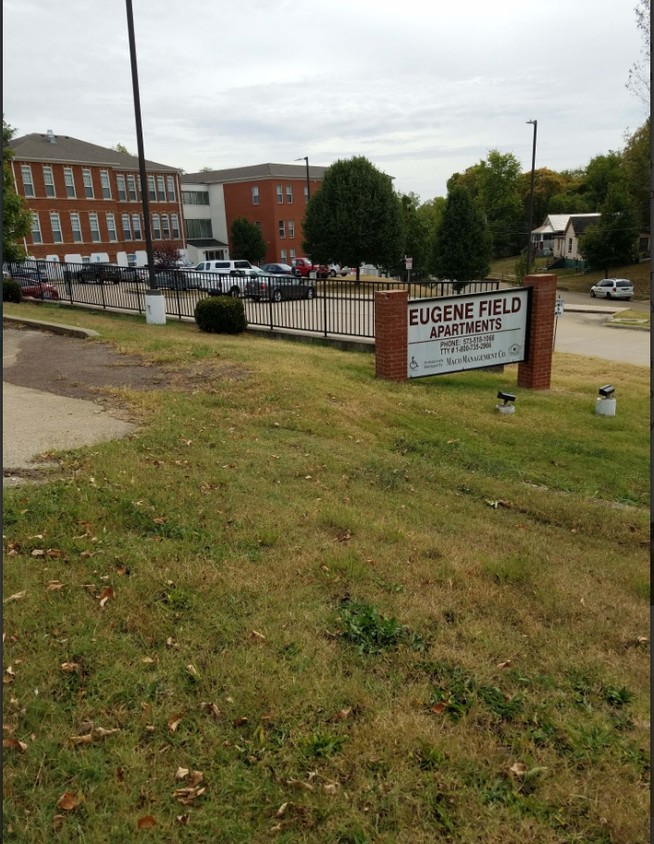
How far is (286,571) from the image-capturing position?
435cm

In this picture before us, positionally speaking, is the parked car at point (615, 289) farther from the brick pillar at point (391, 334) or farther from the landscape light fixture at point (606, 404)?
the brick pillar at point (391, 334)

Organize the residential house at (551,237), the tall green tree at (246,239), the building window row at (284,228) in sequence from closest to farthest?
the tall green tree at (246,239), the building window row at (284,228), the residential house at (551,237)

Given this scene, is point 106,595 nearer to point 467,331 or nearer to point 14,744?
point 14,744

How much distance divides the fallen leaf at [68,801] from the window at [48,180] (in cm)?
5819

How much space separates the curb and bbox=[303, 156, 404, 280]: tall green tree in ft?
102

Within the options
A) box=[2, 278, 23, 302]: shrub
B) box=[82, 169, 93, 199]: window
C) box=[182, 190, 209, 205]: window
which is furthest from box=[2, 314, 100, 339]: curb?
box=[182, 190, 209, 205]: window

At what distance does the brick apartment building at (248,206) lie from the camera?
67812mm

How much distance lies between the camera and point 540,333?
40.2 ft

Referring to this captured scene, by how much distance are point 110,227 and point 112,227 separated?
7.4 inches

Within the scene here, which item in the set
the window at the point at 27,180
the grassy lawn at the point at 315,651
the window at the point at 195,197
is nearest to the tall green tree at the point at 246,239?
the window at the point at 195,197

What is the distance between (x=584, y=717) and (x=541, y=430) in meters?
6.64

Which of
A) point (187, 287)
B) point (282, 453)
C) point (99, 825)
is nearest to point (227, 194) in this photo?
point (187, 287)

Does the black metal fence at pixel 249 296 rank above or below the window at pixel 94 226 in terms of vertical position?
below

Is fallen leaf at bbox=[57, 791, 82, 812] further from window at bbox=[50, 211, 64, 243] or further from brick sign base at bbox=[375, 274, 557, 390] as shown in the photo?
window at bbox=[50, 211, 64, 243]
